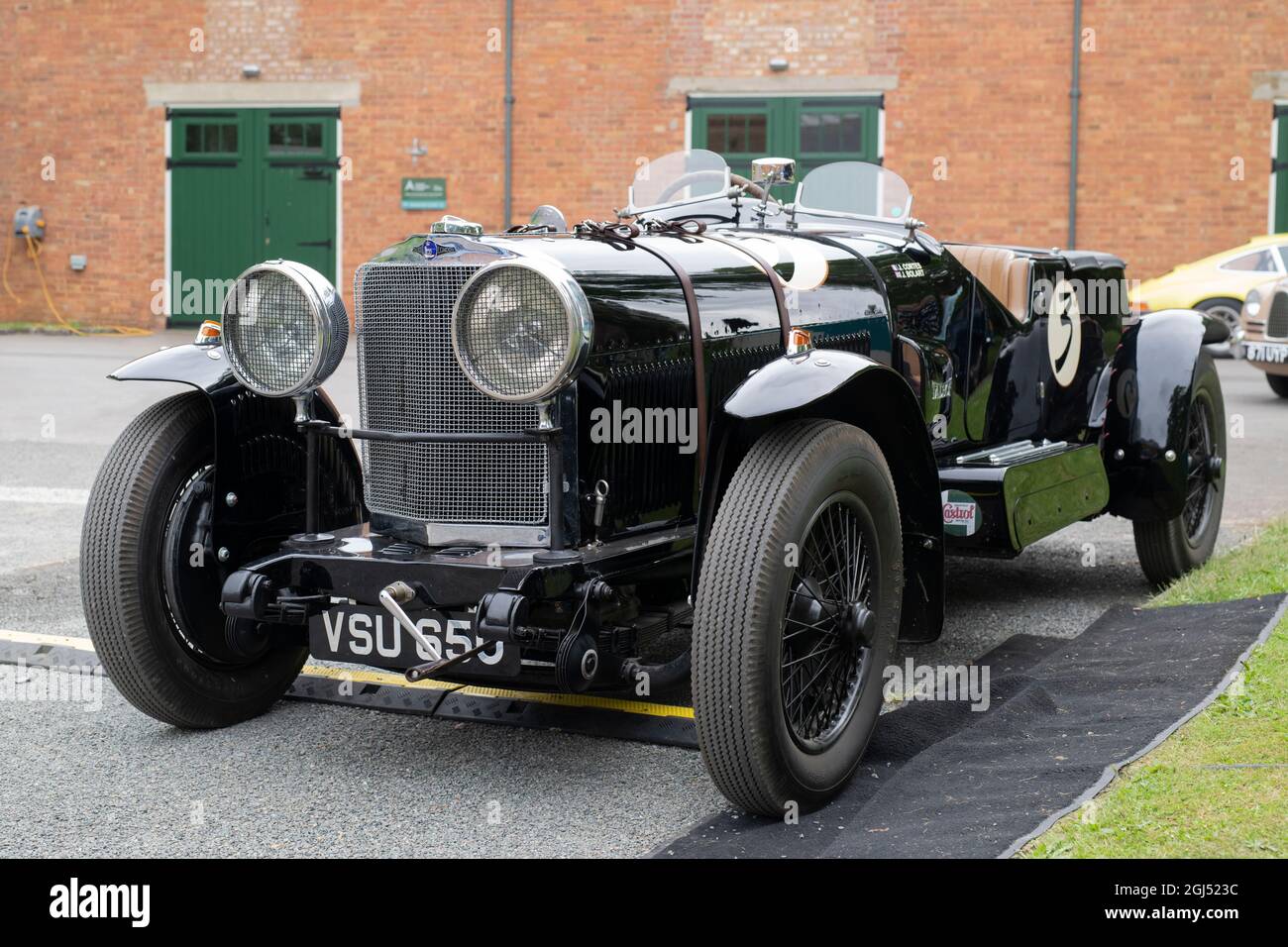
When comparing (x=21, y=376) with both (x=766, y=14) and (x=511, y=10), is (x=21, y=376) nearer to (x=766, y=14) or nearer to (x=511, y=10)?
(x=511, y=10)

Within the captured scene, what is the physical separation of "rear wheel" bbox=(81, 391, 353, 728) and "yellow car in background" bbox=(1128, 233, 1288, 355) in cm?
1416

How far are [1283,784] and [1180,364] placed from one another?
9.85 ft

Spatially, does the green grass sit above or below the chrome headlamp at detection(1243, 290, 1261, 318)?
below

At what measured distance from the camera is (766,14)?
18.4 meters

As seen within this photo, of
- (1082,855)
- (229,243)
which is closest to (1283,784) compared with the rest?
(1082,855)

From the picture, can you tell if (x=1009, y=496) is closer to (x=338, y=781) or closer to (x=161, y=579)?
(x=338, y=781)

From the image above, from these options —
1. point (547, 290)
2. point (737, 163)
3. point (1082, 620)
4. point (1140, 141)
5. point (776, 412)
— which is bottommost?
point (1082, 620)

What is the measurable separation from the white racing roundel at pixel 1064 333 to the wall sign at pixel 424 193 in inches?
555

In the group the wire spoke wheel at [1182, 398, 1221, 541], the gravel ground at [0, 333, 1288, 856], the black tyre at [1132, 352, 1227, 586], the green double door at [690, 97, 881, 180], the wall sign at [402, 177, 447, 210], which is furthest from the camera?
the wall sign at [402, 177, 447, 210]

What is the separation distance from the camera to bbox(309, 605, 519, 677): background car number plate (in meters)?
3.60

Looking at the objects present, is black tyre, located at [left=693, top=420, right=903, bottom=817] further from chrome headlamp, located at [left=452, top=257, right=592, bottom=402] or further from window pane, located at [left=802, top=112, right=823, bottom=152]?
window pane, located at [left=802, top=112, right=823, bottom=152]

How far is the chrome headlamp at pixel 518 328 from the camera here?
3656mm

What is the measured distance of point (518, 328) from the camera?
372cm

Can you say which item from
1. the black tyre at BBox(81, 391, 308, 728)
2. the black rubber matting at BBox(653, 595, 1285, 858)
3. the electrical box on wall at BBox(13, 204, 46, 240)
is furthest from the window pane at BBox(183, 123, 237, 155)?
the black rubber matting at BBox(653, 595, 1285, 858)
